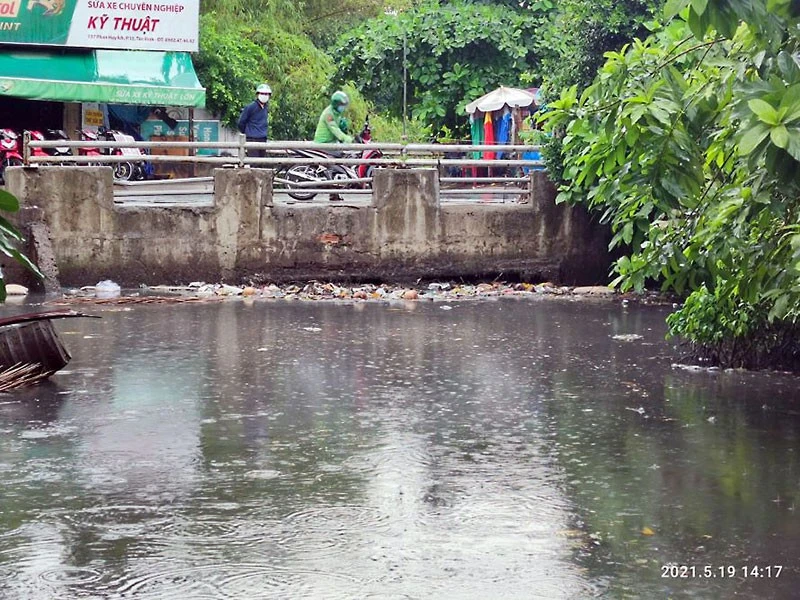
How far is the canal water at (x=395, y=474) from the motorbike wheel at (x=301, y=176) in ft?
20.4

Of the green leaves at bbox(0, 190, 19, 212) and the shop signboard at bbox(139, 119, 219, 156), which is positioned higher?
the shop signboard at bbox(139, 119, 219, 156)

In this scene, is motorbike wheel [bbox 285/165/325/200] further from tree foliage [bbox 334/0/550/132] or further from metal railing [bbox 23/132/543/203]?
tree foliage [bbox 334/0/550/132]

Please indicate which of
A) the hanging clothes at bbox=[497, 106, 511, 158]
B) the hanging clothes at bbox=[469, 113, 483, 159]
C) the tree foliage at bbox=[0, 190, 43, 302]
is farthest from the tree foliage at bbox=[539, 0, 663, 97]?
the tree foliage at bbox=[0, 190, 43, 302]

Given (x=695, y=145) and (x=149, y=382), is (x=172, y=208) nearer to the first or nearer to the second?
(x=149, y=382)

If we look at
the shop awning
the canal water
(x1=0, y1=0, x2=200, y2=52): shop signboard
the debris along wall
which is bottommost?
the canal water

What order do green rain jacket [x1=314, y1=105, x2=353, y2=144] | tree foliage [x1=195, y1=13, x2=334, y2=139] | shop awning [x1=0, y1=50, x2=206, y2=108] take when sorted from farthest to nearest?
1. tree foliage [x1=195, y1=13, x2=334, y2=139]
2. shop awning [x1=0, y1=50, x2=206, y2=108]
3. green rain jacket [x1=314, y1=105, x2=353, y2=144]

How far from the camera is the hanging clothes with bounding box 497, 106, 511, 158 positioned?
22.3m

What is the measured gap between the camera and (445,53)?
23797 mm

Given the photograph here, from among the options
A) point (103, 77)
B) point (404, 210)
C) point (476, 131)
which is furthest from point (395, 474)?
point (103, 77)

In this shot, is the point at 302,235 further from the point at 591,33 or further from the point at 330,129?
the point at 591,33

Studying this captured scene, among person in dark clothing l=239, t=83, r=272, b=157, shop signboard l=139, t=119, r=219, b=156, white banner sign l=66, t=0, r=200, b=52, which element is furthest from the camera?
shop signboard l=139, t=119, r=219, b=156

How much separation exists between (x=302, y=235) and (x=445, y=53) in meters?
8.87

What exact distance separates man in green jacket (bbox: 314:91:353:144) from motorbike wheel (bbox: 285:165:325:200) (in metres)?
0.59

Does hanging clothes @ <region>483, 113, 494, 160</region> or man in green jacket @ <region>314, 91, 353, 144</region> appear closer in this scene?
man in green jacket @ <region>314, 91, 353, 144</region>
